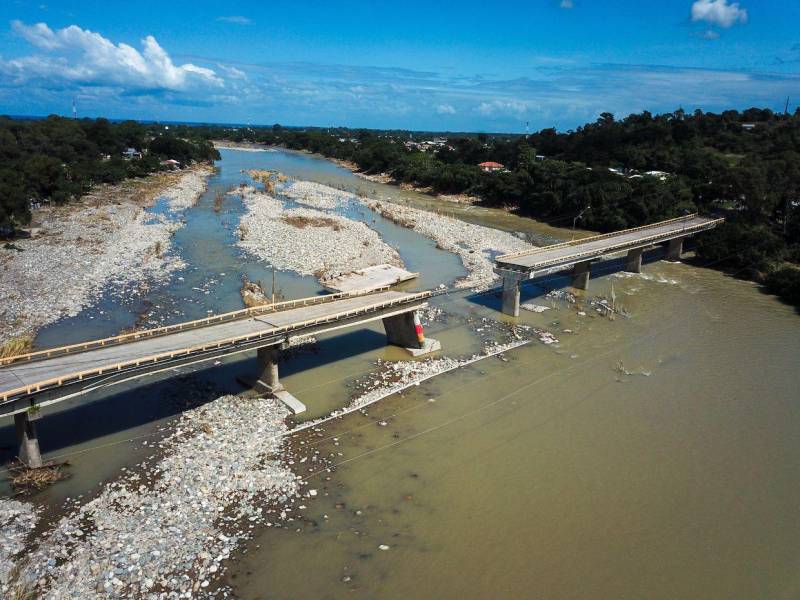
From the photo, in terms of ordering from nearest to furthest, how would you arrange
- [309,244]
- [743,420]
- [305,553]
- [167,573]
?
[167,573]
[305,553]
[743,420]
[309,244]

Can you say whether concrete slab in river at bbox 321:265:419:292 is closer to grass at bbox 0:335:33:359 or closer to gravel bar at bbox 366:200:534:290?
gravel bar at bbox 366:200:534:290

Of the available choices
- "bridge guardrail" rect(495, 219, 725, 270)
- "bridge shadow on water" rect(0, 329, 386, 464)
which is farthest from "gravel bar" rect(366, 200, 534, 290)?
"bridge shadow on water" rect(0, 329, 386, 464)

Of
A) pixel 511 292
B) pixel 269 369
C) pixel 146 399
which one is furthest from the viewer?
pixel 511 292

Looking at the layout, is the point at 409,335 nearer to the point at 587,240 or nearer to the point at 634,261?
the point at 587,240

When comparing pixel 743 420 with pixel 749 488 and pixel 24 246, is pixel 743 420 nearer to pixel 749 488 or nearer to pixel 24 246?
pixel 749 488

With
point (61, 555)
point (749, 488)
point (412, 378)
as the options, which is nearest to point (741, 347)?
point (749, 488)

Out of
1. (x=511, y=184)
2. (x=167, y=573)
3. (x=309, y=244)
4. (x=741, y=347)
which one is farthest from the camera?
(x=511, y=184)

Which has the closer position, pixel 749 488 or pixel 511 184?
pixel 749 488

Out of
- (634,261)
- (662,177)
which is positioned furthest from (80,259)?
(662,177)
